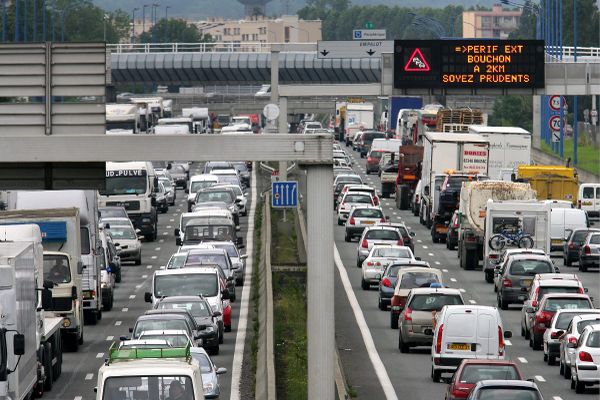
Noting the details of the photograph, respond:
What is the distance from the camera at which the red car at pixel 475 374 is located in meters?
28.5

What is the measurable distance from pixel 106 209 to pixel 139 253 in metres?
3.05

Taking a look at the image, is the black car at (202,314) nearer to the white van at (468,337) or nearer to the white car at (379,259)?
the white van at (468,337)

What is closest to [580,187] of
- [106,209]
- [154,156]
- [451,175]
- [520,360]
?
[451,175]

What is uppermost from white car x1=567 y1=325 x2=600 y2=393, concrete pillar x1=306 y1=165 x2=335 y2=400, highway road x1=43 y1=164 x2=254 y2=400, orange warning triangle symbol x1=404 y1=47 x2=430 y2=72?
orange warning triangle symbol x1=404 y1=47 x2=430 y2=72

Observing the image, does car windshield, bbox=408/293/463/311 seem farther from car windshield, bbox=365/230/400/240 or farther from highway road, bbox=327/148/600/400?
car windshield, bbox=365/230/400/240

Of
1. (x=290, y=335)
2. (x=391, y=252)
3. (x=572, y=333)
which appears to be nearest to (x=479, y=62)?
(x=391, y=252)

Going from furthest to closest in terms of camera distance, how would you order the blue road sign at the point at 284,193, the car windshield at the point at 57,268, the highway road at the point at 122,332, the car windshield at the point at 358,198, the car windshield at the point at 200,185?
the car windshield at the point at 200,185
the car windshield at the point at 358,198
the blue road sign at the point at 284,193
the car windshield at the point at 57,268
the highway road at the point at 122,332

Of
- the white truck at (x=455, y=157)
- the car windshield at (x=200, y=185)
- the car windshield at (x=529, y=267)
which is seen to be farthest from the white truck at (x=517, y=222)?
the car windshield at (x=200, y=185)

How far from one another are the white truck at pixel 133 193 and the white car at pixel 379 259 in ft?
55.2

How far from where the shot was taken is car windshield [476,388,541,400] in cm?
2559

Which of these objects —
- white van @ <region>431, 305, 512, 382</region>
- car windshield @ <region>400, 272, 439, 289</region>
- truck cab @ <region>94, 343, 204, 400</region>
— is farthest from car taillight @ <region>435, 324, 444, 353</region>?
truck cab @ <region>94, 343, 204, 400</region>

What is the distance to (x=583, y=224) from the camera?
6272 centimetres

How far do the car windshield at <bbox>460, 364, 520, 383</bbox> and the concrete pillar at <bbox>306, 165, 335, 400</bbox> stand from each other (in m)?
4.10

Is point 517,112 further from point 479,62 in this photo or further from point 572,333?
point 572,333
